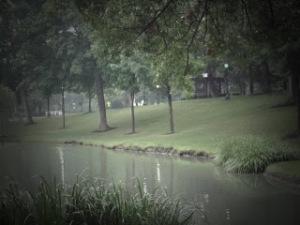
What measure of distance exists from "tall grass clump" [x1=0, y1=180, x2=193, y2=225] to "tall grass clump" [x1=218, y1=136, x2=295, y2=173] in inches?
458

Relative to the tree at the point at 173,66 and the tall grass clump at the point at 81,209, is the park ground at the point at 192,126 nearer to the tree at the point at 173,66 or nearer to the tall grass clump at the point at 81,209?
the tree at the point at 173,66

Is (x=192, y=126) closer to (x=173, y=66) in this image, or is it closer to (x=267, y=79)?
(x=267, y=79)

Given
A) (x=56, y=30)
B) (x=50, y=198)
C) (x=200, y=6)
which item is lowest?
(x=50, y=198)

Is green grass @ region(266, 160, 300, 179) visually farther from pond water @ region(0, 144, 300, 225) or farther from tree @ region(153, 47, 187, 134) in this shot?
tree @ region(153, 47, 187, 134)

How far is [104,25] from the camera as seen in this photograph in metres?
14.2

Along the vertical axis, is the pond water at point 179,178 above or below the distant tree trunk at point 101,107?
below

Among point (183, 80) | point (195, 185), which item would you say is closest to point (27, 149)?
point (195, 185)

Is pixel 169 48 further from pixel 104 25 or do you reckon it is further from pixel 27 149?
pixel 27 149

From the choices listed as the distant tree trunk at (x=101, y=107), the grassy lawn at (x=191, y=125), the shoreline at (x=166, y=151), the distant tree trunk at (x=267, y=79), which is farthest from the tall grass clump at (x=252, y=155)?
the distant tree trunk at (x=267, y=79)

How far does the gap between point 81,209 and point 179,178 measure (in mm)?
11479

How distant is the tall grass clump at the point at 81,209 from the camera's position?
880cm

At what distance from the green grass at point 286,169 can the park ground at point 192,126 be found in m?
0.18

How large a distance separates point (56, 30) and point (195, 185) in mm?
32990

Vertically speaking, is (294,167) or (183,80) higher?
(183,80)
